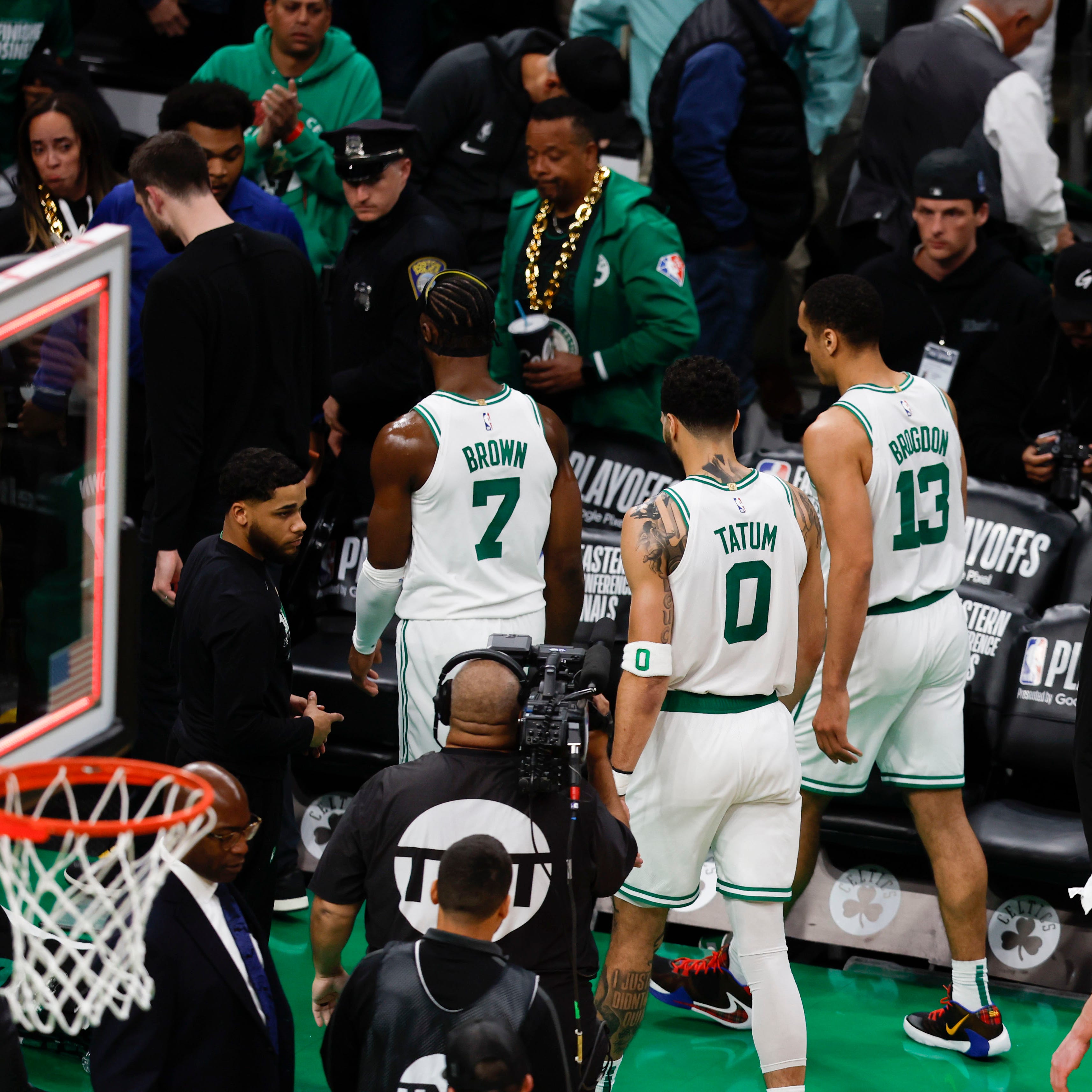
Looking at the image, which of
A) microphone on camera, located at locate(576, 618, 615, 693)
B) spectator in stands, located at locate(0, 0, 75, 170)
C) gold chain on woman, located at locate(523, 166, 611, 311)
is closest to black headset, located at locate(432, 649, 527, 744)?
microphone on camera, located at locate(576, 618, 615, 693)

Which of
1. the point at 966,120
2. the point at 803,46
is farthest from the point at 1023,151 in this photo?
the point at 803,46

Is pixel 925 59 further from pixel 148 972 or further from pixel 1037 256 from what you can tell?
pixel 148 972

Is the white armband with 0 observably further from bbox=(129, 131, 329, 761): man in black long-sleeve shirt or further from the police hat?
the police hat

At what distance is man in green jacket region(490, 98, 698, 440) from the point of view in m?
6.41

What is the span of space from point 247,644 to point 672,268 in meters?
2.87

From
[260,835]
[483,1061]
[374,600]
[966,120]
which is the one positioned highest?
[966,120]

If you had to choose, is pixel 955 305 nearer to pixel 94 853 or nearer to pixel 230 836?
pixel 230 836

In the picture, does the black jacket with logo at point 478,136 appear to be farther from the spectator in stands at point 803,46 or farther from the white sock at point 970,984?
the white sock at point 970,984

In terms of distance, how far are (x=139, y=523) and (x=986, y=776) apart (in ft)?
10.7

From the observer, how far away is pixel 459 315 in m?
4.84

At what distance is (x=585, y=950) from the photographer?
365 cm

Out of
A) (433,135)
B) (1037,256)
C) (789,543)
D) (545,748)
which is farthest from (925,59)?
(545,748)

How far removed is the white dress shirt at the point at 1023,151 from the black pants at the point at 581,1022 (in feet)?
15.8

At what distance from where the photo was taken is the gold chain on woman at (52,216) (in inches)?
258
